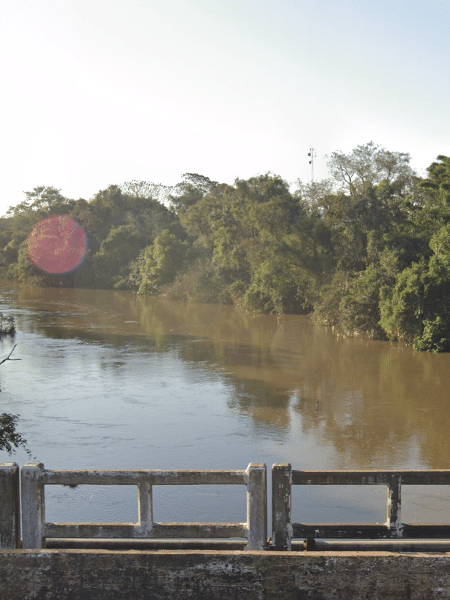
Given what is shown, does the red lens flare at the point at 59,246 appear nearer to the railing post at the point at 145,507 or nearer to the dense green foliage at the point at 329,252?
the dense green foliage at the point at 329,252

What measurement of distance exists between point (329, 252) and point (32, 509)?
97.1 feet

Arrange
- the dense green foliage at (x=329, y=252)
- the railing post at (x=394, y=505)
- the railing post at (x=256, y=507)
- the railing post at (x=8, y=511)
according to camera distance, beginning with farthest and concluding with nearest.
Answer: the dense green foliage at (x=329, y=252), the railing post at (x=394, y=505), the railing post at (x=256, y=507), the railing post at (x=8, y=511)

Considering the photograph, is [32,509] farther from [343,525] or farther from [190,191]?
[190,191]

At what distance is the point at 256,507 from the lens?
6.04 m

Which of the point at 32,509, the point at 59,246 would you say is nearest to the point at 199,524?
the point at 32,509

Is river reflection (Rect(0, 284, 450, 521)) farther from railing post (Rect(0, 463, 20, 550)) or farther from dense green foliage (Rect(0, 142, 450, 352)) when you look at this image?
railing post (Rect(0, 463, 20, 550))

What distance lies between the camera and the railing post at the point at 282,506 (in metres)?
6.08

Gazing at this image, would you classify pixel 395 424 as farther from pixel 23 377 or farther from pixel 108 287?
pixel 108 287

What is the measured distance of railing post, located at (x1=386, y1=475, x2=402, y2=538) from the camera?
6148mm

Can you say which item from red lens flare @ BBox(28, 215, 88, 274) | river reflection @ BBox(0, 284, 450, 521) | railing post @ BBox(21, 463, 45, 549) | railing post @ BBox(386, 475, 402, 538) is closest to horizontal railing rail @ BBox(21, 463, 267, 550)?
railing post @ BBox(21, 463, 45, 549)

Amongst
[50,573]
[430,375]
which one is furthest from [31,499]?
[430,375]

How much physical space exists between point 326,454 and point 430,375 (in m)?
9.63

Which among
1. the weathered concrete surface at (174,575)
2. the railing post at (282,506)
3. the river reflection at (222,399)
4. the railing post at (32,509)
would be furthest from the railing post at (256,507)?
the river reflection at (222,399)

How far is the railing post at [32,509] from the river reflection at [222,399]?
17.4ft
